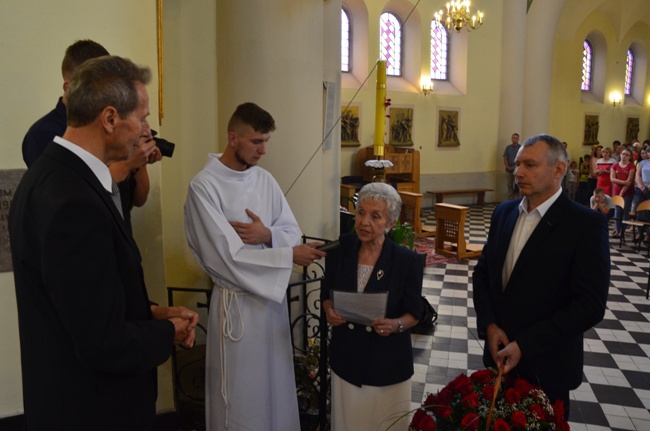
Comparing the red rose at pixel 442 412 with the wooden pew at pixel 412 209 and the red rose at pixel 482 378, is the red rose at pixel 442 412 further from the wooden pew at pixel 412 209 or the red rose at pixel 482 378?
the wooden pew at pixel 412 209

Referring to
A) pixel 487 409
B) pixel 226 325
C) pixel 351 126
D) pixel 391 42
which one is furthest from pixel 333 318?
pixel 391 42

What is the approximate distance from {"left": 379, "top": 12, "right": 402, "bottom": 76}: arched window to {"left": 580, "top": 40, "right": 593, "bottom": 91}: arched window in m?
8.63

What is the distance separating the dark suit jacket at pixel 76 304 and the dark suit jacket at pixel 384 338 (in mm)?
1105

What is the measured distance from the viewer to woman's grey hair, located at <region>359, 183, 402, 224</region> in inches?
106

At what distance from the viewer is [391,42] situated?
1478cm

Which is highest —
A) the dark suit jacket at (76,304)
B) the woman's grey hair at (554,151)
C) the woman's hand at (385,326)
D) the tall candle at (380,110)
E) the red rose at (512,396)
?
the tall candle at (380,110)

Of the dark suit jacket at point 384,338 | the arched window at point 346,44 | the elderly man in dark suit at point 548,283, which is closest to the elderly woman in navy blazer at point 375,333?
the dark suit jacket at point 384,338

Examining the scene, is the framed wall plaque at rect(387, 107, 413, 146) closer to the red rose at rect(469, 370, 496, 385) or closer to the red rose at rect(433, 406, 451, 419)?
the red rose at rect(469, 370, 496, 385)

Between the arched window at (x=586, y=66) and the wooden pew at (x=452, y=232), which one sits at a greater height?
the arched window at (x=586, y=66)

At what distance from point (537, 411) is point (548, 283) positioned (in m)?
0.67

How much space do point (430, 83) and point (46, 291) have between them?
14.3m

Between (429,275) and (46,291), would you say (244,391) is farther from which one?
(429,275)

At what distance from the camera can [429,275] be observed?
26.1 ft

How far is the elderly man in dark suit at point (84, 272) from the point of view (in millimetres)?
1441
